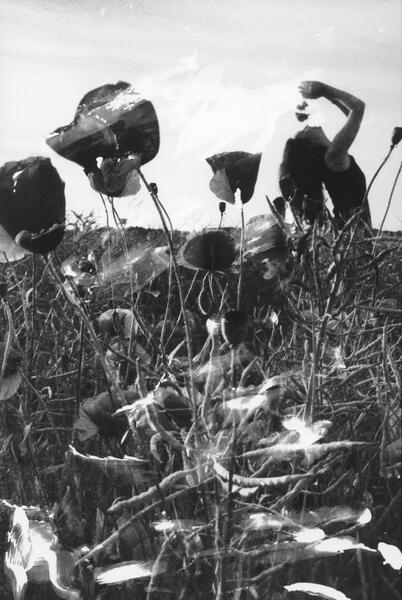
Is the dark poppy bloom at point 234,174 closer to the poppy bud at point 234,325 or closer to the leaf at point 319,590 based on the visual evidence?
the poppy bud at point 234,325

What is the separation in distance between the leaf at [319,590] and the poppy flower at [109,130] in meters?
0.33

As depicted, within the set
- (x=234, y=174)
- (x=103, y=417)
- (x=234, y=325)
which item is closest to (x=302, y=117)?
(x=234, y=174)

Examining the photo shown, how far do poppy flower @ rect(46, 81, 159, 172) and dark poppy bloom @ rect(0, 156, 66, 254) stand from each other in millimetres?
38

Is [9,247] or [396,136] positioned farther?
[9,247]

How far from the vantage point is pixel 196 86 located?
0.70m

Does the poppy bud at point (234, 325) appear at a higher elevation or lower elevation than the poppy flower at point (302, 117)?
lower

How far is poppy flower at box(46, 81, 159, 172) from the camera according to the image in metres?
0.66

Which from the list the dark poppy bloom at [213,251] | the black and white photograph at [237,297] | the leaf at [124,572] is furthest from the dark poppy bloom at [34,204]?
the leaf at [124,572]

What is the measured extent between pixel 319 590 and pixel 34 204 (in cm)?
36

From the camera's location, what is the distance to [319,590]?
2.17 ft

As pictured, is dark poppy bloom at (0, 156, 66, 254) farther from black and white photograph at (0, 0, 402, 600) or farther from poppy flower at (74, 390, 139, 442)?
poppy flower at (74, 390, 139, 442)

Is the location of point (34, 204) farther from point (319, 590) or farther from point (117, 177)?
point (319, 590)

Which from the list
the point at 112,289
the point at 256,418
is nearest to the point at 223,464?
the point at 256,418

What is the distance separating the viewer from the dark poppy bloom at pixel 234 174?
65 cm
